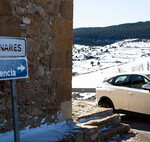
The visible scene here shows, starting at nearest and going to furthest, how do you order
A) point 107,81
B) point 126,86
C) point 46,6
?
point 46,6, point 126,86, point 107,81

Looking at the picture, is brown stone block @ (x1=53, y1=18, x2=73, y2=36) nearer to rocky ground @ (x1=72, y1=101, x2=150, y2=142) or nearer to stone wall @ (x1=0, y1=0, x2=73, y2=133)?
stone wall @ (x1=0, y1=0, x2=73, y2=133)

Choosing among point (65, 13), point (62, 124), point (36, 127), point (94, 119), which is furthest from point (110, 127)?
point (65, 13)

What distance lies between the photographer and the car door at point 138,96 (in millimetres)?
7508

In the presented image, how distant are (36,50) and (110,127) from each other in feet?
8.86

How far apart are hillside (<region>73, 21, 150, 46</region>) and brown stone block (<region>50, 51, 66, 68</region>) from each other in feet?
217

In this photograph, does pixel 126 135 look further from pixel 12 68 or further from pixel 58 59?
pixel 12 68

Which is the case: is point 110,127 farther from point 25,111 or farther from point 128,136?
point 25,111

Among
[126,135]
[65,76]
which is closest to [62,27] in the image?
[65,76]

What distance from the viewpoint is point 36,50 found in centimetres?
486

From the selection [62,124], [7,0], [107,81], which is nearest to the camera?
[7,0]

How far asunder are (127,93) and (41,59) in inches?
153

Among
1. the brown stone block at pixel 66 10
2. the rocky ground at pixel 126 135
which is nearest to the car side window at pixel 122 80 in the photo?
the rocky ground at pixel 126 135

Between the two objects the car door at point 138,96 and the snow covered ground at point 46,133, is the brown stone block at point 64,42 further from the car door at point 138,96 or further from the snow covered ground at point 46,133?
the car door at point 138,96

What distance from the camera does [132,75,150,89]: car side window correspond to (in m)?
7.84
